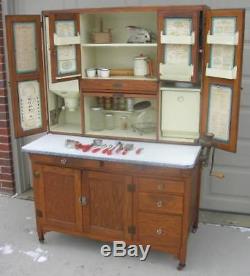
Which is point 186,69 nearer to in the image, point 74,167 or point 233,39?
point 233,39

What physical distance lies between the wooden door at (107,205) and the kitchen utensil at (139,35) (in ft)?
3.20

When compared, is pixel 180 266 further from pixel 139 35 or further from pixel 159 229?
pixel 139 35

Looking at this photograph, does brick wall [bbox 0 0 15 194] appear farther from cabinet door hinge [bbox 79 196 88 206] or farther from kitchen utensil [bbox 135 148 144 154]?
kitchen utensil [bbox 135 148 144 154]

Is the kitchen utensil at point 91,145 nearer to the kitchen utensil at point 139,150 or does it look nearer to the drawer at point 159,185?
the kitchen utensil at point 139,150

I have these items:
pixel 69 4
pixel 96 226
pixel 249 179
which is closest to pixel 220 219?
pixel 249 179

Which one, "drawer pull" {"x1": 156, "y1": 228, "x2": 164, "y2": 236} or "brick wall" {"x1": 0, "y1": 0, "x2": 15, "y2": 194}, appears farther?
"brick wall" {"x1": 0, "y1": 0, "x2": 15, "y2": 194}

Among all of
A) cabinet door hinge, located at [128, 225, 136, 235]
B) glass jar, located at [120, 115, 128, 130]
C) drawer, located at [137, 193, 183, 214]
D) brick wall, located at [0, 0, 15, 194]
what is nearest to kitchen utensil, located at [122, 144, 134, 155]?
drawer, located at [137, 193, 183, 214]

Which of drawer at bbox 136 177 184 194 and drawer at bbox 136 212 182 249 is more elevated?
drawer at bbox 136 177 184 194

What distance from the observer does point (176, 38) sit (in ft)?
8.30

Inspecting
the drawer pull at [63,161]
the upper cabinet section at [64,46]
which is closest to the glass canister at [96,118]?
the upper cabinet section at [64,46]

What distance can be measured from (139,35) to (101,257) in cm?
160

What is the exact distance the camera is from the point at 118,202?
2.69m

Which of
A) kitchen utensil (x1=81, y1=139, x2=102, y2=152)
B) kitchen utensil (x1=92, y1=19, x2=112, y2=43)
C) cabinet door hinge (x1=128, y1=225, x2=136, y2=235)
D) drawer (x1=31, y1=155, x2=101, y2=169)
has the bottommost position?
cabinet door hinge (x1=128, y1=225, x2=136, y2=235)

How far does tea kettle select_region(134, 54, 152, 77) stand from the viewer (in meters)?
Answer: 2.87
